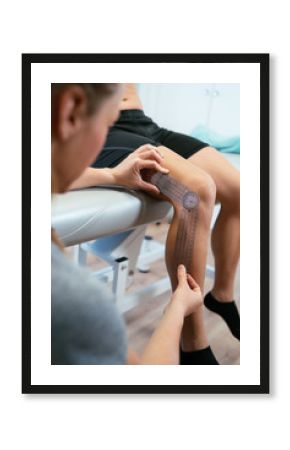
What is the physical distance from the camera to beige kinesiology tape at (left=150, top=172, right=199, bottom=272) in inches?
38.5

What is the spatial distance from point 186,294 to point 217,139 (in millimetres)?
326

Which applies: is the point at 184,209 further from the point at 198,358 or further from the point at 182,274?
the point at 198,358

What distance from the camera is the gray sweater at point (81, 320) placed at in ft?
2.86

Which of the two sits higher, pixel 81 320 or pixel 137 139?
pixel 137 139

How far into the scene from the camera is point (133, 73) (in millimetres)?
980

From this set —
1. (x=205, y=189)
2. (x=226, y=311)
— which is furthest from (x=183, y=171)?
(x=226, y=311)

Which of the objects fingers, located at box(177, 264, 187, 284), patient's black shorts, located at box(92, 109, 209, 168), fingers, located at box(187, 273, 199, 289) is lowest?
fingers, located at box(187, 273, 199, 289)

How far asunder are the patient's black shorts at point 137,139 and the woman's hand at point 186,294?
0.80 feet

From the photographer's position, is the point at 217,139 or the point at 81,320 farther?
the point at 217,139

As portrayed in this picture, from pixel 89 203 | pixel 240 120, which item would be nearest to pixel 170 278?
pixel 89 203

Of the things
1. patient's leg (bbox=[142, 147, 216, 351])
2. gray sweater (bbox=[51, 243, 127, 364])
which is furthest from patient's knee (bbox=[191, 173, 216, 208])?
gray sweater (bbox=[51, 243, 127, 364])

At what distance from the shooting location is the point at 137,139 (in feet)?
3.26

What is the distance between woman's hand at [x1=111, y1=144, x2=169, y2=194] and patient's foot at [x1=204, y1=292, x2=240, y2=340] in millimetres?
262

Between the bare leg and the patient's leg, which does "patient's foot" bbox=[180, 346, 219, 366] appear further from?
the bare leg
